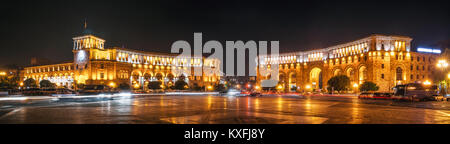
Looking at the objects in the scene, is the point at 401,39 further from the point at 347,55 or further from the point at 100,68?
the point at 100,68

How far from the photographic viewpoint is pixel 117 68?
10300cm

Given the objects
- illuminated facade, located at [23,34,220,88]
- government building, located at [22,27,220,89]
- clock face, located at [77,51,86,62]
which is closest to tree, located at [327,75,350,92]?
government building, located at [22,27,220,89]

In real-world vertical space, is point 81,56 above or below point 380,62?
above

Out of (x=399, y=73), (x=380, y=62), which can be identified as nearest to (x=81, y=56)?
(x=380, y=62)

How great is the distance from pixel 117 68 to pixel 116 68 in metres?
0.45

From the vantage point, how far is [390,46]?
245ft

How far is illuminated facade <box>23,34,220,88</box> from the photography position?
3969 inches

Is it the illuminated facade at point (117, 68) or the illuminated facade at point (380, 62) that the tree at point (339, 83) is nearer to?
the illuminated facade at point (380, 62)

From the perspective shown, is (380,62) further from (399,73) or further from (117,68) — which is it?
(117,68)

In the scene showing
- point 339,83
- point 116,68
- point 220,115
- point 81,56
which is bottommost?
point 220,115

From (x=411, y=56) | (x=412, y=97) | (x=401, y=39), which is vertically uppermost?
(x=401, y=39)

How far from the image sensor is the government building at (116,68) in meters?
101
